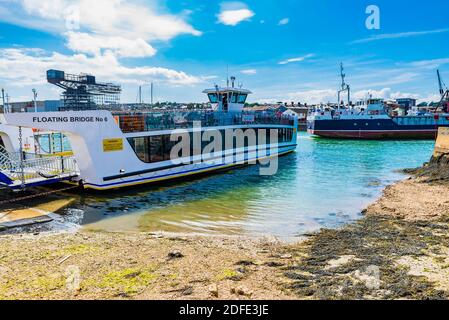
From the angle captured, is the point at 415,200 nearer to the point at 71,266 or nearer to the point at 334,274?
the point at 334,274

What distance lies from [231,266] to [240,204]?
7.18 metres

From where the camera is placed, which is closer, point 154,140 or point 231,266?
point 231,266

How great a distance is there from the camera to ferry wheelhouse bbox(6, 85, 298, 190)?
13.9 metres

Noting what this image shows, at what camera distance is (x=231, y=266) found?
6.72 meters

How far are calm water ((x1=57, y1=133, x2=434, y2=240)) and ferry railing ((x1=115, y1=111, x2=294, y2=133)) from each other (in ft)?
10.4

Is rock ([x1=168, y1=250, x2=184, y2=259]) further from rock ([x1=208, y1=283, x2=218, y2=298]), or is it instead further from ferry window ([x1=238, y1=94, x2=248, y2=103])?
ferry window ([x1=238, y1=94, x2=248, y2=103])

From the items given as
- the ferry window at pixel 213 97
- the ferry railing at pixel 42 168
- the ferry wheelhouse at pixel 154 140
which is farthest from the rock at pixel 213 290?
the ferry window at pixel 213 97

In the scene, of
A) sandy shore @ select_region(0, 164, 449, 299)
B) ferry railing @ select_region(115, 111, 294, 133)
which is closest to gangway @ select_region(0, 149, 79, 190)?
ferry railing @ select_region(115, 111, 294, 133)

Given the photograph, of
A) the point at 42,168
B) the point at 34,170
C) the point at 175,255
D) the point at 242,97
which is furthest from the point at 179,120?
the point at 175,255

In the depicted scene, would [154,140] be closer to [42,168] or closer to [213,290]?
[42,168]

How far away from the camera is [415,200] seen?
1347cm

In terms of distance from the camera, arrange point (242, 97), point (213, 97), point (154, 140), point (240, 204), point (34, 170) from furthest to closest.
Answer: point (242, 97) → point (213, 97) → point (154, 140) → point (34, 170) → point (240, 204)
